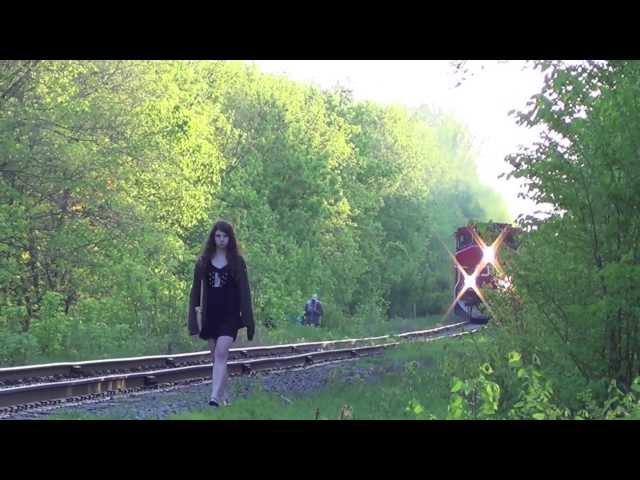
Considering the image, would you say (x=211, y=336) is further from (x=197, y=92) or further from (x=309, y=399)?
(x=197, y=92)

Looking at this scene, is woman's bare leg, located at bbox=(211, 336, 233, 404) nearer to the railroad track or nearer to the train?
the railroad track

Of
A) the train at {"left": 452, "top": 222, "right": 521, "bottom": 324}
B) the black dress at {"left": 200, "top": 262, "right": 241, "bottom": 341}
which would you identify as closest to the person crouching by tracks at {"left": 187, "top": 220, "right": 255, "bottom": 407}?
the black dress at {"left": 200, "top": 262, "right": 241, "bottom": 341}

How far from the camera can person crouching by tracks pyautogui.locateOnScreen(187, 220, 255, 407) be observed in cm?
992

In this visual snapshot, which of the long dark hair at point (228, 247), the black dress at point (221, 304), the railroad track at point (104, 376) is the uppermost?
the long dark hair at point (228, 247)

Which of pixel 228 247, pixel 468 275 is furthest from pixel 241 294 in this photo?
pixel 468 275

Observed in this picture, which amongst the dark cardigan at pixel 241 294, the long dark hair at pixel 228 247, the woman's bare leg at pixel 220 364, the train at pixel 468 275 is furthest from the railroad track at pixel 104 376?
the train at pixel 468 275

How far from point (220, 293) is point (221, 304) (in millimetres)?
149

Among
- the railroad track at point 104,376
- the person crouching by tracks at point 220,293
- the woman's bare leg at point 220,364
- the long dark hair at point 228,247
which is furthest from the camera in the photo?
the railroad track at point 104,376

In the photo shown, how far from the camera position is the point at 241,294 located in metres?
10.1

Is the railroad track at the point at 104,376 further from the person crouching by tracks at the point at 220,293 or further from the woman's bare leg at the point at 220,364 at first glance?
the person crouching by tracks at the point at 220,293

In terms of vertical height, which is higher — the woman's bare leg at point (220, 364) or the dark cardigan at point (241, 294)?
the dark cardigan at point (241, 294)

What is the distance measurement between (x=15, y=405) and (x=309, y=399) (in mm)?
3582

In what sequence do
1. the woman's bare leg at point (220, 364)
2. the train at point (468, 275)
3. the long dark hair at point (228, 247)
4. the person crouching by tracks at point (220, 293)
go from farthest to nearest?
the train at point (468, 275), the woman's bare leg at point (220, 364), the person crouching by tracks at point (220, 293), the long dark hair at point (228, 247)

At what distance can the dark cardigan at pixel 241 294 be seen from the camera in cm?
997
